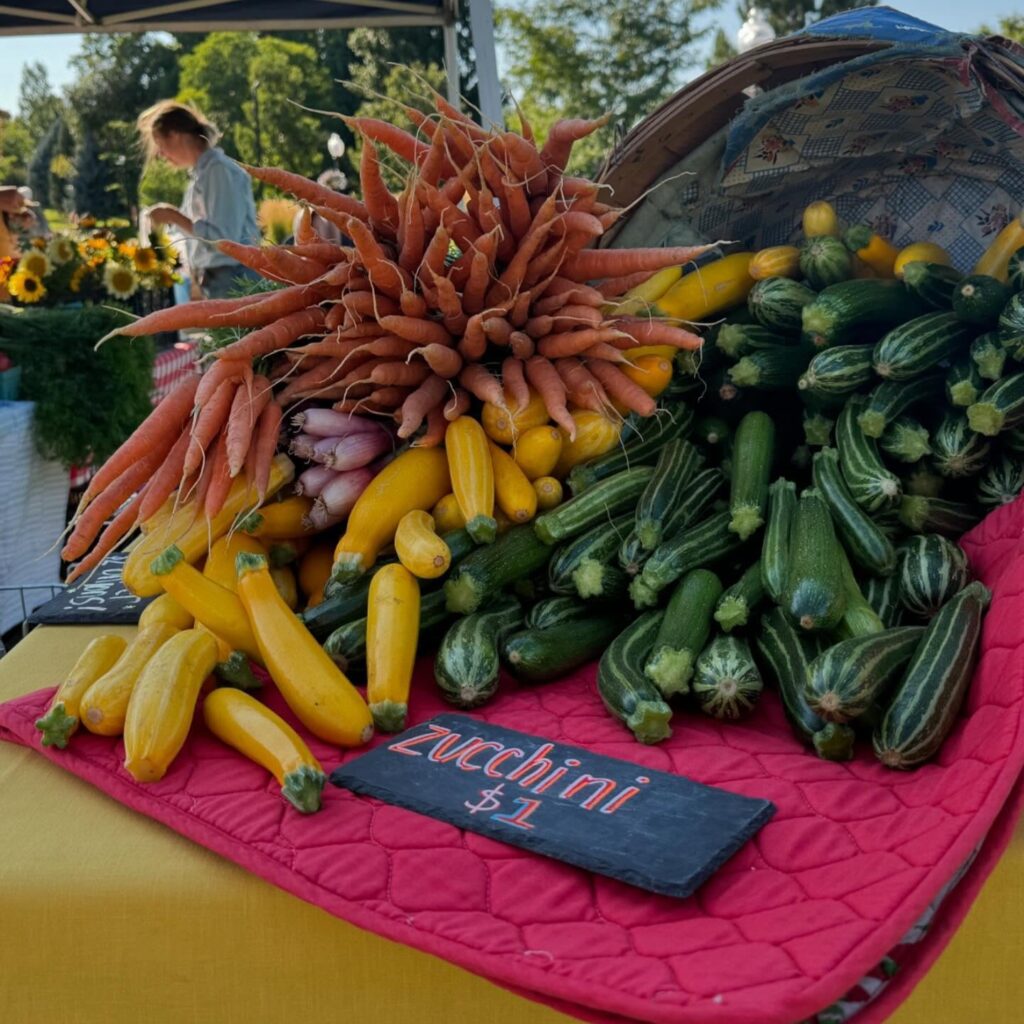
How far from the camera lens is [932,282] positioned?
74.0 inches

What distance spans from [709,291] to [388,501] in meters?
0.87

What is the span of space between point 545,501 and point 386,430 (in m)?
0.33

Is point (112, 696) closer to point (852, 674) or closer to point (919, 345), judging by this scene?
point (852, 674)

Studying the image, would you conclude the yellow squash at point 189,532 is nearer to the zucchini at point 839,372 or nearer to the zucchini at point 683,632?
the zucchini at point 683,632

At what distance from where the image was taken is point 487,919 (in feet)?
3.31

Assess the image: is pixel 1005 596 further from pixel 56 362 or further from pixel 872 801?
pixel 56 362

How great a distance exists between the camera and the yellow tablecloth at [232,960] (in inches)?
41.5

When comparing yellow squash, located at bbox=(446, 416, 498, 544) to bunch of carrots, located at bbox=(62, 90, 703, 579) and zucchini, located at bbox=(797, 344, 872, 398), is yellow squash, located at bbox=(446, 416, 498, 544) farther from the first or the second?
zucchini, located at bbox=(797, 344, 872, 398)

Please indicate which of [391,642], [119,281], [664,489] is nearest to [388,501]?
[391,642]

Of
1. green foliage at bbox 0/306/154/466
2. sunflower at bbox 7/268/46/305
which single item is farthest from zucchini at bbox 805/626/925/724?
sunflower at bbox 7/268/46/305

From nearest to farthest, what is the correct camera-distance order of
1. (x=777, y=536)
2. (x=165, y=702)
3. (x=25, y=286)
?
(x=165, y=702) < (x=777, y=536) < (x=25, y=286)

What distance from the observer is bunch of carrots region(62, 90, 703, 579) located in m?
1.81

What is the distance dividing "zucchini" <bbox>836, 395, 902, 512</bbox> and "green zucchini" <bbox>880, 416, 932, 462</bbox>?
0.03 metres

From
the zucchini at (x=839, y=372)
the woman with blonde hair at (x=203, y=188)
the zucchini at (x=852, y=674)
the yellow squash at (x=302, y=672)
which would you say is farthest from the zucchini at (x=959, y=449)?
the woman with blonde hair at (x=203, y=188)
